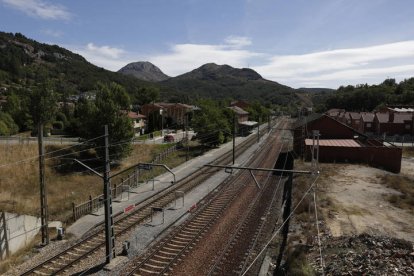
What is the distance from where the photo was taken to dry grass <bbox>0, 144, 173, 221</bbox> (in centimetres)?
2736

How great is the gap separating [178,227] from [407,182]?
2499 cm

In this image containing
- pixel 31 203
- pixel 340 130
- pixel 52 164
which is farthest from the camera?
pixel 340 130

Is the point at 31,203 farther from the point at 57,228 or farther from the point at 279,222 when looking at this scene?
the point at 279,222

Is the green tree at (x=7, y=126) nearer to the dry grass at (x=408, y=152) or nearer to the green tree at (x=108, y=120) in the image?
the green tree at (x=108, y=120)

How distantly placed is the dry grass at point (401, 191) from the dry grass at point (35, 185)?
24.6m

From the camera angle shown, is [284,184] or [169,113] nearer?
[284,184]

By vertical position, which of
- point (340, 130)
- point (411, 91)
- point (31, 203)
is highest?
point (411, 91)

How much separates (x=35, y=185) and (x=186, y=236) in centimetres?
2240

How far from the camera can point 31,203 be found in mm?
29016

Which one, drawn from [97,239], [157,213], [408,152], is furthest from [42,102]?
[408,152]

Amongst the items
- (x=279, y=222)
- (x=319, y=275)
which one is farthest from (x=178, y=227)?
(x=319, y=275)

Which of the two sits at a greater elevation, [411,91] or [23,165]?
[411,91]

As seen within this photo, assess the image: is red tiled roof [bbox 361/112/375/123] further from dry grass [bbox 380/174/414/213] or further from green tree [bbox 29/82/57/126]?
green tree [bbox 29/82/57/126]

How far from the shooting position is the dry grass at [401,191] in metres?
27.0
